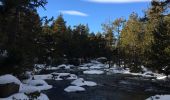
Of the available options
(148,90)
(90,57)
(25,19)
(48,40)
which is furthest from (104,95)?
(90,57)

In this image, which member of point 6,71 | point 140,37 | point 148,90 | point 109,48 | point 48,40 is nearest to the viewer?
point 6,71

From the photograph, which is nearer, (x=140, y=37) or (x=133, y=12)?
(x=140, y=37)

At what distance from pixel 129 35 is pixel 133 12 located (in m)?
8.72

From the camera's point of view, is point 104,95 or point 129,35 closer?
point 104,95

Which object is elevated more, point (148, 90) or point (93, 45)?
point (93, 45)

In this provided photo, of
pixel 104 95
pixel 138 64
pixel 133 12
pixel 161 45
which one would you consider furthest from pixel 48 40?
pixel 104 95

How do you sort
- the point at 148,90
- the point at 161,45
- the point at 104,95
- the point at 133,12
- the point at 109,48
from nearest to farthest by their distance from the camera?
the point at 104,95, the point at 148,90, the point at 161,45, the point at 133,12, the point at 109,48

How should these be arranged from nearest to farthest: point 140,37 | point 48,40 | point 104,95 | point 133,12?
1. point 104,95
2. point 48,40
3. point 140,37
4. point 133,12

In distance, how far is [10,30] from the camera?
33875 millimetres

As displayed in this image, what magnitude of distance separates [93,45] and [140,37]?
33268 millimetres

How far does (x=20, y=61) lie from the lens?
28500mm

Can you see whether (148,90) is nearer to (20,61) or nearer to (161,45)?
(161,45)

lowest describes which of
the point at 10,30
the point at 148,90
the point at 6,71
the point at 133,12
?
the point at 148,90

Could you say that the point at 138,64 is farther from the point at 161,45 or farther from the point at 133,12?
the point at 161,45
